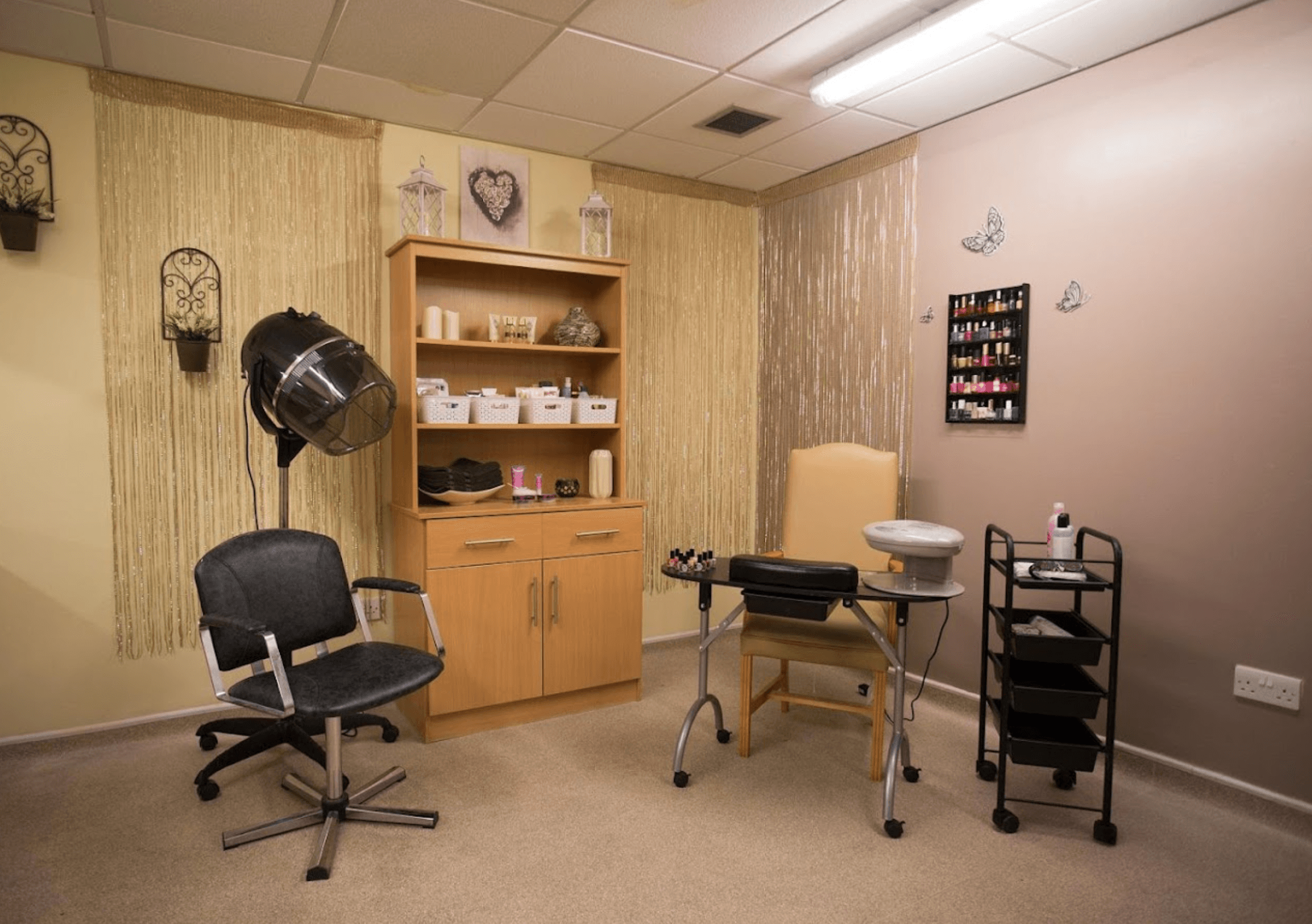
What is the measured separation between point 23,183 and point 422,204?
4.50ft

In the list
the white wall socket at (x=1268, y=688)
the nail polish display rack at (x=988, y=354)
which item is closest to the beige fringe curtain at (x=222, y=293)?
the nail polish display rack at (x=988, y=354)

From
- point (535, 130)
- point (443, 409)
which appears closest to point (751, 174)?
point (535, 130)

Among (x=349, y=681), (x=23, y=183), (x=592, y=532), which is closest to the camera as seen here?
(x=349, y=681)

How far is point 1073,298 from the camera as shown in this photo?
2936 millimetres

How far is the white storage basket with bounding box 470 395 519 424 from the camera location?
328cm

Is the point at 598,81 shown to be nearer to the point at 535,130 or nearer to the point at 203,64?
the point at 535,130

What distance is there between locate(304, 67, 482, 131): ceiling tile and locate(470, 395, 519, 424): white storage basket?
1.20 m

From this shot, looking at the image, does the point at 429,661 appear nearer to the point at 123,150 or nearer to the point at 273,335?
the point at 273,335

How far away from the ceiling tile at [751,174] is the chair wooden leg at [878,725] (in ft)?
8.37

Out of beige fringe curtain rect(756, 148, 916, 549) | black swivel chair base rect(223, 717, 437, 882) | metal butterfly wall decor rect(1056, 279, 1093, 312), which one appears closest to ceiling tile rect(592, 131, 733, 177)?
beige fringe curtain rect(756, 148, 916, 549)

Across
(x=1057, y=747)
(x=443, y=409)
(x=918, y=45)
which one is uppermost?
(x=918, y=45)

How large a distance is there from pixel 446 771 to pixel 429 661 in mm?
579

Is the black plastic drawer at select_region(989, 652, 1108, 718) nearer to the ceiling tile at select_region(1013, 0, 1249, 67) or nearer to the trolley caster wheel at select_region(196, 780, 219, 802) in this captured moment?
the ceiling tile at select_region(1013, 0, 1249, 67)

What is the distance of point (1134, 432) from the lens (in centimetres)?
278
